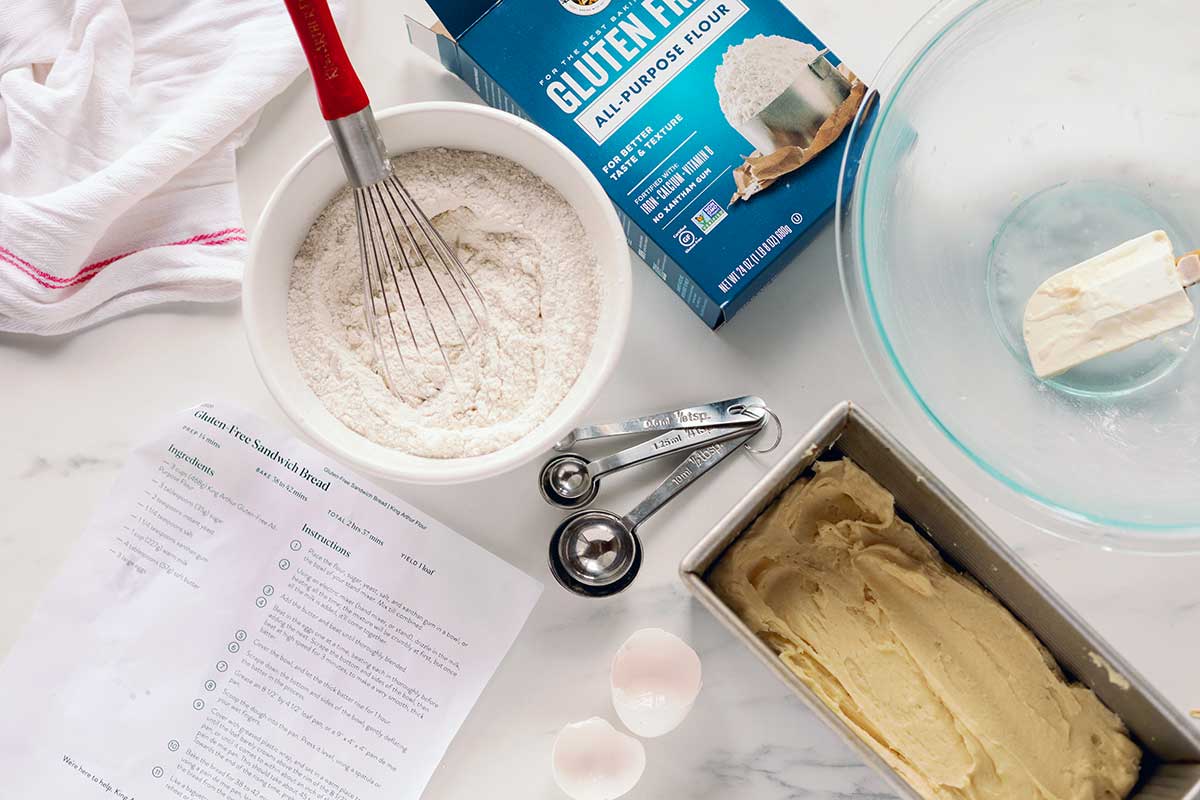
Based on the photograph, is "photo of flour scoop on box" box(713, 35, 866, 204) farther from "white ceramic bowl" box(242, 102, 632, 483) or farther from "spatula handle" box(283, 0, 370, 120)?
"spatula handle" box(283, 0, 370, 120)

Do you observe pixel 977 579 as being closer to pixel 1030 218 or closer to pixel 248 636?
pixel 1030 218

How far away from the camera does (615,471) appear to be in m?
0.77

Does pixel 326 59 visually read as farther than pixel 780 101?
No

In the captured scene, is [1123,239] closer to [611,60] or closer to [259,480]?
[611,60]

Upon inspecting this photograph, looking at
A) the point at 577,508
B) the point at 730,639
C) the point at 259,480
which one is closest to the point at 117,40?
the point at 259,480

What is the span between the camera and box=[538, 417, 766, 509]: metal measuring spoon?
0.77 meters

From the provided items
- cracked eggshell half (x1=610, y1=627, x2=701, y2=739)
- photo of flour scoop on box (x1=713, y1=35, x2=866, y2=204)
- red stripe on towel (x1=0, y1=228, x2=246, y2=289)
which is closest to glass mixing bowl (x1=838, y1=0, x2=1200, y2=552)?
photo of flour scoop on box (x1=713, y1=35, x2=866, y2=204)

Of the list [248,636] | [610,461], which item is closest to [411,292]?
[610,461]

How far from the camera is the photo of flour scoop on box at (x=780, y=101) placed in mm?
747

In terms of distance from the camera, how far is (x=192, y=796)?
77 cm

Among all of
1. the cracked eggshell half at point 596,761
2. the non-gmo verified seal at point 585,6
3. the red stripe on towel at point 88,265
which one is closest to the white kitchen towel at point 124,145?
the red stripe on towel at point 88,265

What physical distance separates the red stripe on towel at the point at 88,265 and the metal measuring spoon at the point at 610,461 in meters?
0.32

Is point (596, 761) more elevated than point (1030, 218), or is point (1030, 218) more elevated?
point (1030, 218)

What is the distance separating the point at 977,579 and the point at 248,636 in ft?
1.83
